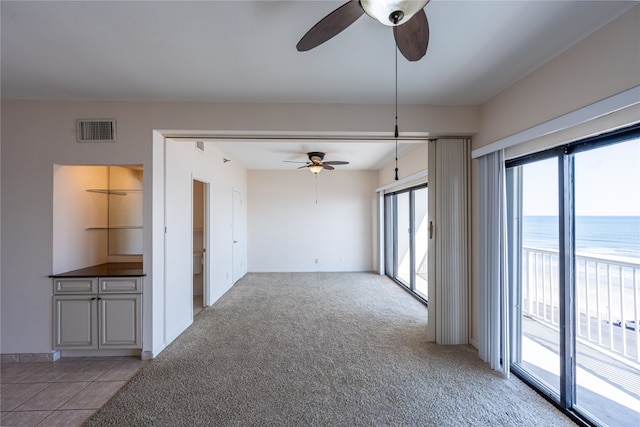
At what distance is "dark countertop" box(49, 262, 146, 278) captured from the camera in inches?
110

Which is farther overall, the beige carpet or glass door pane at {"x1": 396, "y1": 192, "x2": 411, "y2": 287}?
glass door pane at {"x1": 396, "y1": 192, "x2": 411, "y2": 287}

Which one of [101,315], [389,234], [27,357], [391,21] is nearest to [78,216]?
[101,315]

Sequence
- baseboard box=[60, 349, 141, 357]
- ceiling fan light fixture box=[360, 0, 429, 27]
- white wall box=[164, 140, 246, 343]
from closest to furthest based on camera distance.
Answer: ceiling fan light fixture box=[360, 0, 429, 27], baseboard box=[60, 349, 141, 357], white wall box=[164, 140, 246, 343]

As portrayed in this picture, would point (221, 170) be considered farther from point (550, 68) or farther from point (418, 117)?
point (550, 68)

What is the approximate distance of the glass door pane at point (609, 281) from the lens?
1.77 m

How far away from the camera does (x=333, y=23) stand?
4.32 ft

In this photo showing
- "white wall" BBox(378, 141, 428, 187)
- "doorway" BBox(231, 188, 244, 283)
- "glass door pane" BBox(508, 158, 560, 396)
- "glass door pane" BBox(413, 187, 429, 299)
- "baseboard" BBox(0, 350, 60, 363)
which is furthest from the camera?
"doorway" BBox(231, 188, 244, 283)

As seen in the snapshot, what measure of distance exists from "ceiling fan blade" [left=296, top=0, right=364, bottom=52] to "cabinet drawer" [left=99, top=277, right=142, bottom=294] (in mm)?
2759

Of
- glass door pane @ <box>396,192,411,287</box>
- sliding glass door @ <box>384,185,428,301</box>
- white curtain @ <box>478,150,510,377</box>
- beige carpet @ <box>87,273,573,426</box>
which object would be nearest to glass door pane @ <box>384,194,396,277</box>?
sliding glass door @ <box>384,185,428,301</box>

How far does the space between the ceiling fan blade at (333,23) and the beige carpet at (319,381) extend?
96.3 inches

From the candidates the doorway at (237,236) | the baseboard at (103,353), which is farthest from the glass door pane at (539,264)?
the doorway at (237,236)

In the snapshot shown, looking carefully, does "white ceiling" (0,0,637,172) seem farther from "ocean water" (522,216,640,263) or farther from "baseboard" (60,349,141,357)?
"baseboard" (60,349,141,357)

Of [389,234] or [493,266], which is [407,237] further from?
[493,266]

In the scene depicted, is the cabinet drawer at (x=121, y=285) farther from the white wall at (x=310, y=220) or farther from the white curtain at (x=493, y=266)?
the white wall at (x=310, y=220)
